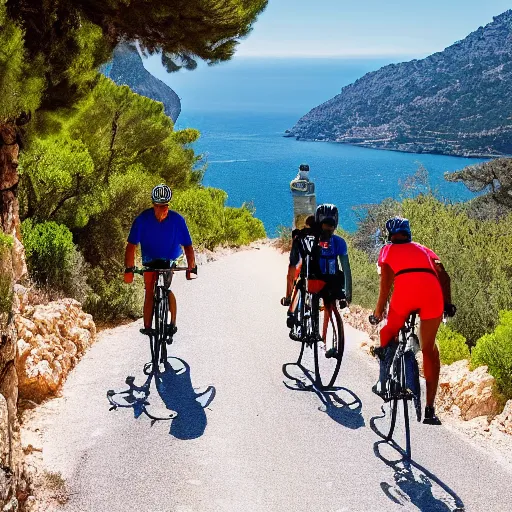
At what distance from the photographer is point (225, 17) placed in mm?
9094

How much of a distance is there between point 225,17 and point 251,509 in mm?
7015

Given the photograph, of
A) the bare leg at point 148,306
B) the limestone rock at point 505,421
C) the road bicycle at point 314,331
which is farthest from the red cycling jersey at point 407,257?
the bare leg at point 148,306

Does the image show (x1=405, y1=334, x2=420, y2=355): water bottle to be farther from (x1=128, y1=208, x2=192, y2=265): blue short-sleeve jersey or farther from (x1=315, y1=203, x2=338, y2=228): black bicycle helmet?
(x1=128, y1=208, x2=192, y2=265): blue short-sleeve jersey

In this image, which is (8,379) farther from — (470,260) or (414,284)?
(470,260)

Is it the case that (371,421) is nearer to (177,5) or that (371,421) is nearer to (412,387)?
(412,387)

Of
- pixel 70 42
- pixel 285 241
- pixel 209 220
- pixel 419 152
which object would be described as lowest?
pixel 419 152

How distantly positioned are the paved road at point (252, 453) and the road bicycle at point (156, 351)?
134 millimetres

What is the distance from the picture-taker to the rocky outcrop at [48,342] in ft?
20.6

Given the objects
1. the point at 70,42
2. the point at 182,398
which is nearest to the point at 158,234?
the point at 182,398

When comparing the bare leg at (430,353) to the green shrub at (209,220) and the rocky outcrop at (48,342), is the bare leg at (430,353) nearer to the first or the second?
the rocky outcrop at (48,342)

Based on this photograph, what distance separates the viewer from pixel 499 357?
6.66 m

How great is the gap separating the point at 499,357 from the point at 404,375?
1943 mm

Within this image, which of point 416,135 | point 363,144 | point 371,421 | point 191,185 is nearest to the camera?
point 371,421

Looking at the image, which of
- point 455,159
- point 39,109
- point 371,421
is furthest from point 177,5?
point 455,159
